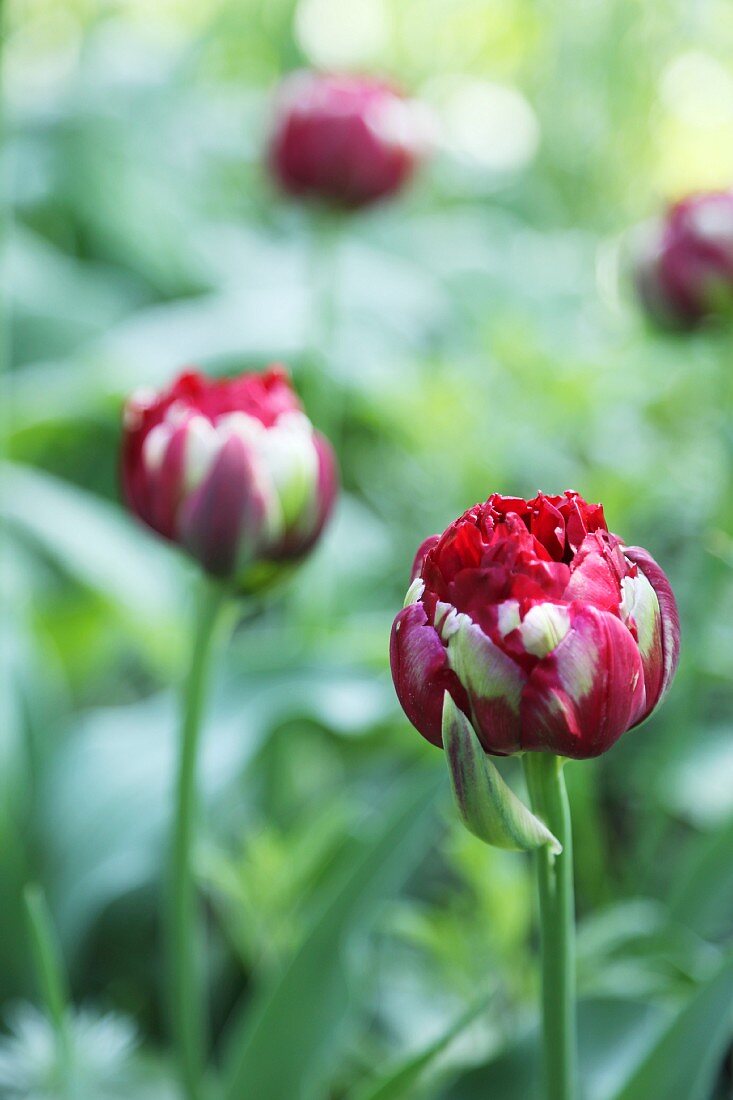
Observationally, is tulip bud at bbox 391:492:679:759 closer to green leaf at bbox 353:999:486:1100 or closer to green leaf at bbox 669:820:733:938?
green leaf at bbox 353:999:486:1100

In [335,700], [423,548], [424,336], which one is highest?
[424,336]

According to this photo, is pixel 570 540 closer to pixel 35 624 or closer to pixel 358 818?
pixel 358 818

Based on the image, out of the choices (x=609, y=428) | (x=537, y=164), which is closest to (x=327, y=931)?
(x=609, y=428)

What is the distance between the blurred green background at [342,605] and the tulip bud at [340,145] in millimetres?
96

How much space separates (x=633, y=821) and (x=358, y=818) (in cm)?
35

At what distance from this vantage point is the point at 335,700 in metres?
0.81

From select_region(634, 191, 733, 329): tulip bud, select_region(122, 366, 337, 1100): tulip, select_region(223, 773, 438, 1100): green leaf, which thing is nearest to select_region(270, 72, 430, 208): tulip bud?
select_region(634, 191, 733, 329): tulip bud

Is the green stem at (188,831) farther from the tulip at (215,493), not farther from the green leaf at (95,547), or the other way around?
the green leaf at (95,547)

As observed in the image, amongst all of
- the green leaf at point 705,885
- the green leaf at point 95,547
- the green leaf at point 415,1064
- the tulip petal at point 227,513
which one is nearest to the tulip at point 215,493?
the tulip petal at point 227,513

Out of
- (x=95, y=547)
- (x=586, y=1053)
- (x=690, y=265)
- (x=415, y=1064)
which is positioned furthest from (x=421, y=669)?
(x=95, y=547)

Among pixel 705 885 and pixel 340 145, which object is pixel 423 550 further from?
pixel 340 145

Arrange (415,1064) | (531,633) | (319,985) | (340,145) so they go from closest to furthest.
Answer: (531,633) < (415,1064) < (319,985) < (340,145)

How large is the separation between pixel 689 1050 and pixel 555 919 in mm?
147

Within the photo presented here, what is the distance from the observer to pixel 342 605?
1162 mm
